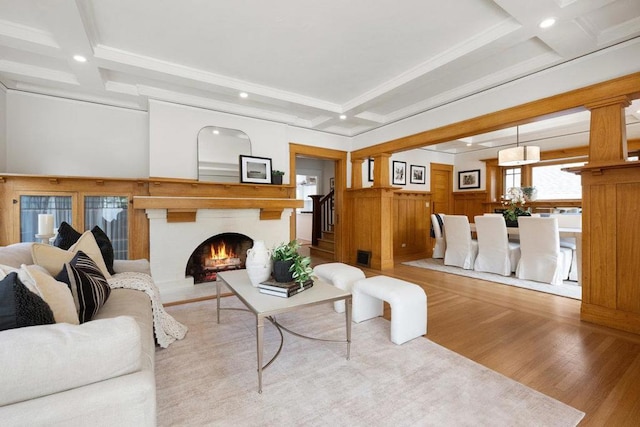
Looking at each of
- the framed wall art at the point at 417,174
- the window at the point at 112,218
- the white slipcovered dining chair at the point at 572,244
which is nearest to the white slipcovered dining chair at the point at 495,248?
the white slipcovered dining chair at the point at 572,244

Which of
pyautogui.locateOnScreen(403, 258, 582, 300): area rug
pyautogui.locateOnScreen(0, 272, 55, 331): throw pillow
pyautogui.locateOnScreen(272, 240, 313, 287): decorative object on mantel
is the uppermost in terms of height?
pyautogui.locateOnScreen(0, 272, 55, 331): throw pillow

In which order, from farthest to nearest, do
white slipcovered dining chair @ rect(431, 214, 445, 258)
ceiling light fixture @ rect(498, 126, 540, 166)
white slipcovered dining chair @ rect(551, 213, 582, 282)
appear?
white slipcovered dining chair @ rect(431, 214, 445, 258), ceiling light fixture @ rect(498, 126, 540, 166), white slipcovered dining chair @ rect(551, 213, 582, 282)

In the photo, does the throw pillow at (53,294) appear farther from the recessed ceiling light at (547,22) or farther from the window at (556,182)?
the window at (556,182)

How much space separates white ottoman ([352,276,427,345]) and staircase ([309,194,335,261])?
3565 millimetres

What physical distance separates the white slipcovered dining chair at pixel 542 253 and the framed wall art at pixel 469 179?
3.26 m

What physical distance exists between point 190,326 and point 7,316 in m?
1.93

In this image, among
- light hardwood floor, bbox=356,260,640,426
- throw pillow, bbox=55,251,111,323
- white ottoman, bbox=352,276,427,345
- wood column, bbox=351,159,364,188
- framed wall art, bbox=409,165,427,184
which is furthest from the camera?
framed wall art, bbox=409,165,427,184

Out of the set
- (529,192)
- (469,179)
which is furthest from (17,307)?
(469,179)

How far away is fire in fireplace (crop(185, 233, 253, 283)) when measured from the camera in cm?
431

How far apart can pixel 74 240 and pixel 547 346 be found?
12.8 feet

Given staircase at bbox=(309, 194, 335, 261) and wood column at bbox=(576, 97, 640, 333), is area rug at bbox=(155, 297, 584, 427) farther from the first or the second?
staircase at bbox=(309, 194, 335, 261)

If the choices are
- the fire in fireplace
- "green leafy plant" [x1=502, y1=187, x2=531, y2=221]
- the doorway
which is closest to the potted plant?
the doorway

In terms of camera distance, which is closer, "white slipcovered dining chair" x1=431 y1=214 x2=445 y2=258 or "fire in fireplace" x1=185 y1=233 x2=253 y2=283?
"fire in fireplace" x1=185 y1=233 x2=253 y2=283

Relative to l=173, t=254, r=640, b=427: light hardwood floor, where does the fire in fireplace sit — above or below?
above
